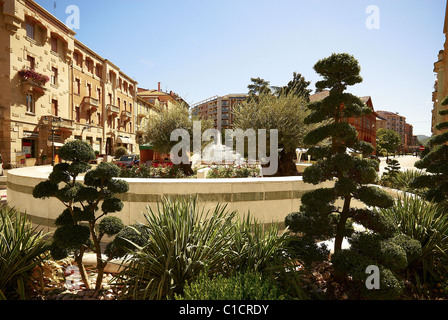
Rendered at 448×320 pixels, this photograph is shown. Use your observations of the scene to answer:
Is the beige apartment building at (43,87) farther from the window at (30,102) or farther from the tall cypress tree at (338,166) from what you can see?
the tall cypress tree at (338,166)

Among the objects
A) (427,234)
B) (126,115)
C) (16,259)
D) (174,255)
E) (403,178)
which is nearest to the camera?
(174,255)

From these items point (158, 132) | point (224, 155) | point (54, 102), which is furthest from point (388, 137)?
point (54, 102)

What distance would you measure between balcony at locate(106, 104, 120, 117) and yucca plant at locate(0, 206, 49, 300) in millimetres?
36470

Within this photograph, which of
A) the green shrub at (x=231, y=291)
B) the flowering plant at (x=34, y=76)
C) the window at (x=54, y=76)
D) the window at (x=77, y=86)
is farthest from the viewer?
the window at (x=77, y=86)

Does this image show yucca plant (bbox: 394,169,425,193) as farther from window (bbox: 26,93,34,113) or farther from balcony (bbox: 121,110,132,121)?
balcony (bbox: 121,110,132,121)

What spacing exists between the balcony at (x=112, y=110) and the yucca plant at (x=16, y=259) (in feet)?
120

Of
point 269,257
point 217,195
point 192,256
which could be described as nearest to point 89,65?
point 217,195

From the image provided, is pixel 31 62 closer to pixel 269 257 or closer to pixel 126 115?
pixel 126 115

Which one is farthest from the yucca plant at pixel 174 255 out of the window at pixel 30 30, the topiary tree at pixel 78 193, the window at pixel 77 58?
the window at pixel 77 58

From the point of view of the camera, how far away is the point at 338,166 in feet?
11.0

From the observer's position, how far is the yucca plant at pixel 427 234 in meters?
3.65

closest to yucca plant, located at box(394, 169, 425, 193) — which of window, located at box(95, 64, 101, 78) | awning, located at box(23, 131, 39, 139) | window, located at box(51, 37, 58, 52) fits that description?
awning, located at box(23, 131, 39, 139)

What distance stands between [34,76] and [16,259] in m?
26.5

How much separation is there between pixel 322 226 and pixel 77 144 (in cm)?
378
